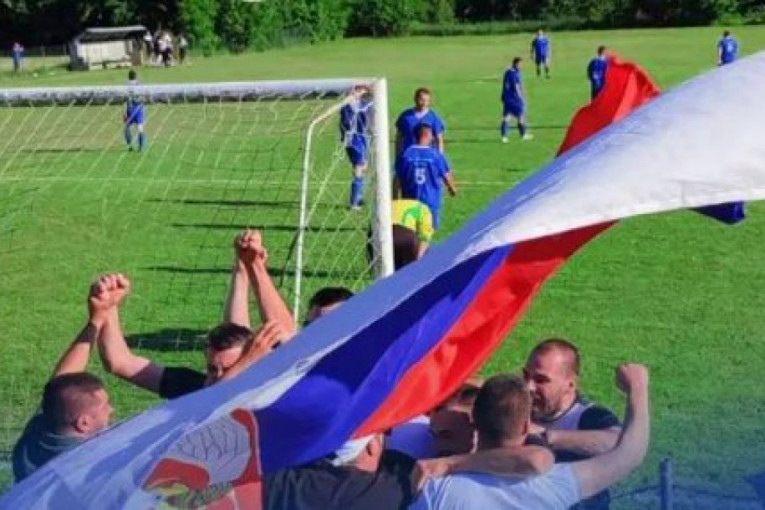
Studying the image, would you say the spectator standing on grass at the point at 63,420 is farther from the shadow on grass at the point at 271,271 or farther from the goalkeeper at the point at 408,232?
the shadow on grass at the point at 271,271

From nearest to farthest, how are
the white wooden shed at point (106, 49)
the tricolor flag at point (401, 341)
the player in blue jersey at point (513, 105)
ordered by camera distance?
the tricolor flag at point (401, 341) → the player in blue jersey at point (513, 105) → the white wooden shed at point (106, 49)

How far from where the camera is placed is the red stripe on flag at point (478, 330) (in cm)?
402

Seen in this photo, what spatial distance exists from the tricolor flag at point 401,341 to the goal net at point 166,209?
4.93m

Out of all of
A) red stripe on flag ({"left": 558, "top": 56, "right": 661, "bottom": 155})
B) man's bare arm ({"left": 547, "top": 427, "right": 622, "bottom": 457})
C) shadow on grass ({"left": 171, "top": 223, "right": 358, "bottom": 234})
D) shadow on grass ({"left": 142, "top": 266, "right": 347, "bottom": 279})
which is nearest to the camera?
man's bare arm ({"left": 547, "top": 427, "right": 622, "bottom": 457})

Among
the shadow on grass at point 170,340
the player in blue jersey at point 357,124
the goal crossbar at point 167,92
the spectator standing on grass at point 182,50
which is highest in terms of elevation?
the goal crossbar at point 167,92

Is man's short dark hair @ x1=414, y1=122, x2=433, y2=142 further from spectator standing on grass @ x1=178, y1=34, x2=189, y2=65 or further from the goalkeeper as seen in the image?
spectator standing on grass @ x1=178, y1=34, x2=189, y2=65

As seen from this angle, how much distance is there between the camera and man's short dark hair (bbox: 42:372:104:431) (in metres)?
4.99

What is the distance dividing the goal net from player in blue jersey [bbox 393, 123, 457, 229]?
51cm

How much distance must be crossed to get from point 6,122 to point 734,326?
1109cm

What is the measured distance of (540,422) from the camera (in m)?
5.24

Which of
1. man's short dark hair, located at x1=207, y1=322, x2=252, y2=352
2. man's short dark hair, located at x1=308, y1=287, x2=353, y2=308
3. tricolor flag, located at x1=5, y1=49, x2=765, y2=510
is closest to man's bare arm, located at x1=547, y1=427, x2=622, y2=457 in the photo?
tricolor flag, located at x1=5, y1=49, x2=765, y2=510

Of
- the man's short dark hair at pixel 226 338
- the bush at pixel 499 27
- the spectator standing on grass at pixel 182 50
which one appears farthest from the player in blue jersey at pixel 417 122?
the bush at pixel 499 27

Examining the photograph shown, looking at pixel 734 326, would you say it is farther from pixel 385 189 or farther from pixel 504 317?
pixel 504 317

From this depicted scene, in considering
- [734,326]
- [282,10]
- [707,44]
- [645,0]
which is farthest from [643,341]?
[645,0]
